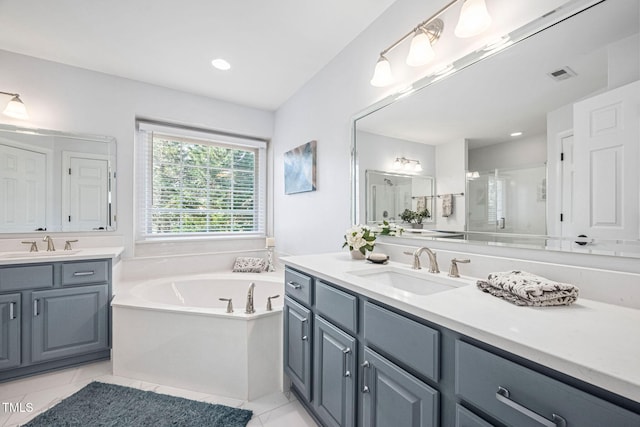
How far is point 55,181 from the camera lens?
2533mm

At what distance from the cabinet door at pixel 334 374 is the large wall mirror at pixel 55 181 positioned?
2.50 meters

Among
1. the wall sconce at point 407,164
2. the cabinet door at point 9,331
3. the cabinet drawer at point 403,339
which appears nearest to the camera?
the cabinet drawer at point 403,339

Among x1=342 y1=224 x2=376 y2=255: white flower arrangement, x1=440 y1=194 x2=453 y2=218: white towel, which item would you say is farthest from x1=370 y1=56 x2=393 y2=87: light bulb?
x1=342 y1=224 x2=376 y2=255: white flower arrangement

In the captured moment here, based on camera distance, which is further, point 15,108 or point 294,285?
point 15,108

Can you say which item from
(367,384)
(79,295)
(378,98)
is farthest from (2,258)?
(378,98)

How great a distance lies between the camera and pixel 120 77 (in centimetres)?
275

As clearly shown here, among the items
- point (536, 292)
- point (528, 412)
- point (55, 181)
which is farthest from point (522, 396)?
point (55, 181)

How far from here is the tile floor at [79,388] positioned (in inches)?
64.6

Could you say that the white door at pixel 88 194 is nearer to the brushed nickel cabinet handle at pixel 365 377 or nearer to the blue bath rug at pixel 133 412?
the blue bath rug at pixel 133 412

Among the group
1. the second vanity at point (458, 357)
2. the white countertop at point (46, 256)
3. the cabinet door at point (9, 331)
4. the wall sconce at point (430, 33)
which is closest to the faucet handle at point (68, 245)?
the white countertop at point (46, 256)

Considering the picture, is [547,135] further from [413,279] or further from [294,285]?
[294,285]

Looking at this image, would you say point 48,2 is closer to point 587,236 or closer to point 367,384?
point 367,384

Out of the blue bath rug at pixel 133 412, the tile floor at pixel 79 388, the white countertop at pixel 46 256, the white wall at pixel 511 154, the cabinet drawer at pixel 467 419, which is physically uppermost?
the white wall at pixel 511 154

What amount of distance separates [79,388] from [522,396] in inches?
103
